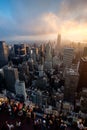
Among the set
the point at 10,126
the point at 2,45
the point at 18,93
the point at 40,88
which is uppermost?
the point at 10,126

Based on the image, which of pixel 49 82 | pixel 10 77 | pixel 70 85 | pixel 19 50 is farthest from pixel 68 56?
pixel 10 77

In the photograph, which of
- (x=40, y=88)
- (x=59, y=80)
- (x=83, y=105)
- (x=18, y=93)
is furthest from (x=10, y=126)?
(x=59, y=80)

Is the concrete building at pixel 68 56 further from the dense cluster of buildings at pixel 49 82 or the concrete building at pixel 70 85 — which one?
the concrete building at pixel 70 85

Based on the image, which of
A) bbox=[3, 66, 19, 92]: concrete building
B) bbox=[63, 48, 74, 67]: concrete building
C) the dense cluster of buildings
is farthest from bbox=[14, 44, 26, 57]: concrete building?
bbox=[3, 66, 19, 92]: concrete building

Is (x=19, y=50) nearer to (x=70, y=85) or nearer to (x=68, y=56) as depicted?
(x=68, y=56)

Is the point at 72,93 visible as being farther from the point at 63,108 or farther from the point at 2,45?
the point at 2,45

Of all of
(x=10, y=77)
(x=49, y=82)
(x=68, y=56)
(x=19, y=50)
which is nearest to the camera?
(x=10, y=77)

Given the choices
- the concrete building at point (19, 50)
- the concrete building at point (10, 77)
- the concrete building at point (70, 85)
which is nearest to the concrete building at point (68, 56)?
the concrete building at point (19, 50)

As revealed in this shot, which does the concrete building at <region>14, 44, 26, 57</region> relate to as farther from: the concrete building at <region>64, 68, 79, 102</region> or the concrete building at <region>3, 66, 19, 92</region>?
the concrete building at <region>64, 68, 79, 102</region>
